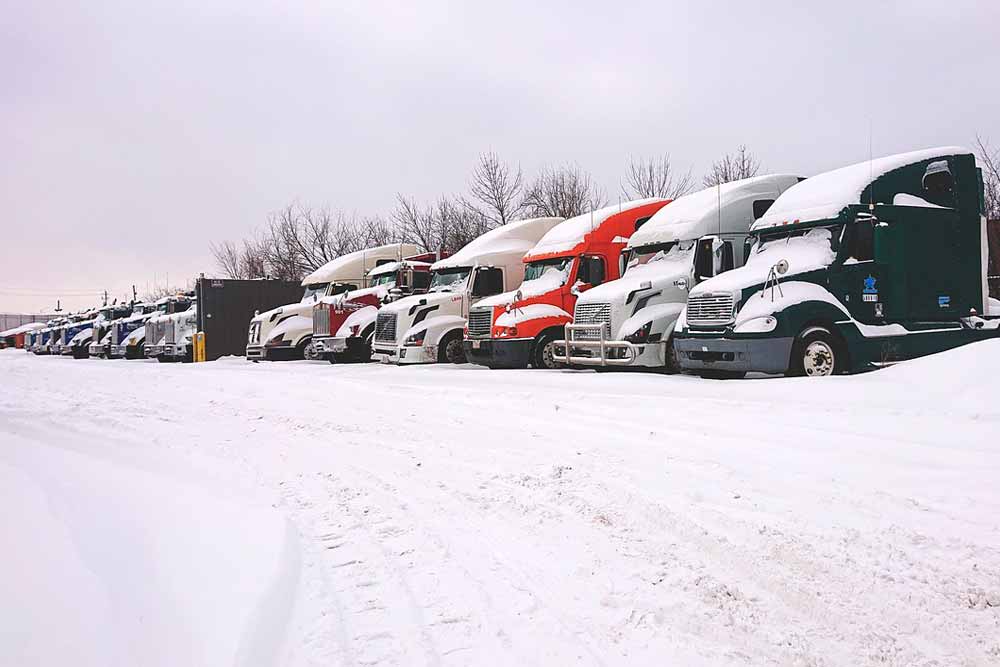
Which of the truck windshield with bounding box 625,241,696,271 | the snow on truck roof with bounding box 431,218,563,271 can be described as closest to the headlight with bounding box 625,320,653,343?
the truck windshield with bounding box 625,241,696,271

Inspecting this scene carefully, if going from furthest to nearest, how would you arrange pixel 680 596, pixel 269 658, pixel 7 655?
pixel 680 596 → pixel 269 658 → pixel 7 655

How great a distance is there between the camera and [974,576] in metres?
3.53

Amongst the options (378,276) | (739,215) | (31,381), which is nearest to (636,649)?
(739,215)

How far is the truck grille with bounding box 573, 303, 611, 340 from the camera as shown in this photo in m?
13.6

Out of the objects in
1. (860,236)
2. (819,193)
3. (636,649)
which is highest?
(819,193)

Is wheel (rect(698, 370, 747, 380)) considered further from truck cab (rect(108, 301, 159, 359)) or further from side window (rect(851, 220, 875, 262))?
truck cab (rect(108, 301, 159, 359))

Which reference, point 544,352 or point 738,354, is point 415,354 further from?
point 738,354

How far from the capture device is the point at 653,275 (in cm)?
1385

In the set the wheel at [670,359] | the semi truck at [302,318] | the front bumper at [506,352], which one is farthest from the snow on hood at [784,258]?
the semi truck at [302,318]

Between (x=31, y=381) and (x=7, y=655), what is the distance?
15.9 meters

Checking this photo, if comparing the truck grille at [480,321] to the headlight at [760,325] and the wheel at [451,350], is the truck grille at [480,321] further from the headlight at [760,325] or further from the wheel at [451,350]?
the headlight at [760,325]

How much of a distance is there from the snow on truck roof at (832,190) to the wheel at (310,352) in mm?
13295

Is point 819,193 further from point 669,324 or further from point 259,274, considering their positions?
point 259,274

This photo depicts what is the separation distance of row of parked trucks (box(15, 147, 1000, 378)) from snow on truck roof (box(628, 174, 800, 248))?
→ 0.03 metres
